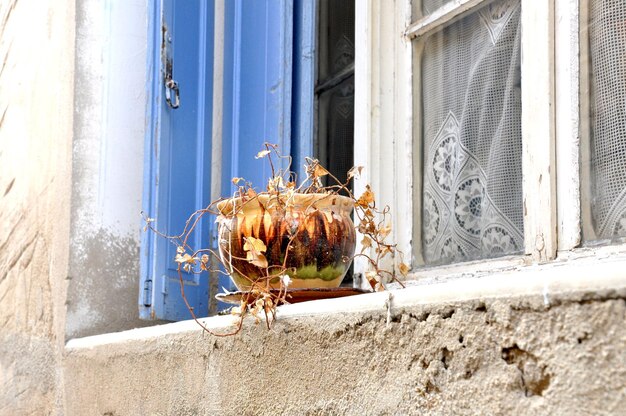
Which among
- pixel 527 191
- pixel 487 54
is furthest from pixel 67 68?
pixel 527 191

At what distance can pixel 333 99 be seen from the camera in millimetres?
3141

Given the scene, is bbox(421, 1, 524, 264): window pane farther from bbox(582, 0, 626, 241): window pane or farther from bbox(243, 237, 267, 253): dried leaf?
bbox(243, 237, 267, 253): dried leaf

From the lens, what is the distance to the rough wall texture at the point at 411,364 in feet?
3.44

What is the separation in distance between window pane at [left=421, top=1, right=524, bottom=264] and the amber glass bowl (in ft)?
1.10

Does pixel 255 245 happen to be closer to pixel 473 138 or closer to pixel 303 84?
pixel 473 138

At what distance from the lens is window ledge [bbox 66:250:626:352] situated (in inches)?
41.8

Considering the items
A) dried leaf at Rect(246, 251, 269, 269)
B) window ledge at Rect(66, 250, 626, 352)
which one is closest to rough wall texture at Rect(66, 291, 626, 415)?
window ledge at Rect(66, 250, 626, 352)

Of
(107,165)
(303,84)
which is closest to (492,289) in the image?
(303,84)

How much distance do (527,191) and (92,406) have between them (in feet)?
4.29

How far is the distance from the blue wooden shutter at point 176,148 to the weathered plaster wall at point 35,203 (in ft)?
1.13

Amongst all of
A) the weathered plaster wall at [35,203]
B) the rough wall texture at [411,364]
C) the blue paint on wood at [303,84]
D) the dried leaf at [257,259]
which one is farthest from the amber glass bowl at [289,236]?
the weathered plaster wall at [35,203]

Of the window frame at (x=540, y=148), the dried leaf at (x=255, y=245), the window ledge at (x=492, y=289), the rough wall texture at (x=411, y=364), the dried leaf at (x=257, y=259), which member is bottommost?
the rough wall texture at (x=411, y=364)

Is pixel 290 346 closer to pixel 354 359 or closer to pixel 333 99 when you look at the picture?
pixel 354 359

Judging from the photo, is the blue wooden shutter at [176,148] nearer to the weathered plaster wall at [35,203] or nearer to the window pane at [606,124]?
the weathered plaster wall at [35,203]
